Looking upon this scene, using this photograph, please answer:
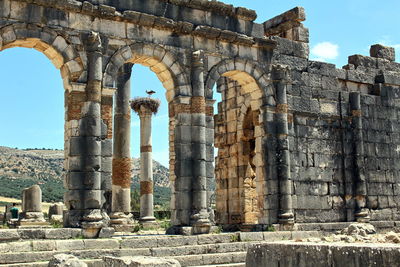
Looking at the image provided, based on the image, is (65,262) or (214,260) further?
(214,260)

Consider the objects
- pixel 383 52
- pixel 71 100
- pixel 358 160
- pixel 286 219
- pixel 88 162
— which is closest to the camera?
pixel 88 162

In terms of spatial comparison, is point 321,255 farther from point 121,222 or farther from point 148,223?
point 148,223

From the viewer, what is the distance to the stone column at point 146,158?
20.0 m

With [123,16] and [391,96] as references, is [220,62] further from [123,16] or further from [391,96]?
[391,96]

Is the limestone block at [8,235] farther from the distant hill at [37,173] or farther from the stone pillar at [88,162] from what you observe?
the distant hill at [37,173]

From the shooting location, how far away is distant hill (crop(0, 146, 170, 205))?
53.0 m

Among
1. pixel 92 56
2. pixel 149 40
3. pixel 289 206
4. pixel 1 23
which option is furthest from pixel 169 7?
pixel 289 206

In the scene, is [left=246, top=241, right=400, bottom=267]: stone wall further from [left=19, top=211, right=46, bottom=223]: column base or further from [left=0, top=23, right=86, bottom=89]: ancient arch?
[left=19, top=211, right=46, bottom=223]: column base

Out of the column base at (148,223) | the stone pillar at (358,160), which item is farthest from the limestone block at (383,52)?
the column base at (148,223)

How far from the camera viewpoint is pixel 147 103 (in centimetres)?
2255

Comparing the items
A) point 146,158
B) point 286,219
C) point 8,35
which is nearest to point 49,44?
point 8,35

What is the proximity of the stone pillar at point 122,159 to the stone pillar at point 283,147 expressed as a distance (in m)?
5.64

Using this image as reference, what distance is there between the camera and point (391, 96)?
17.1m

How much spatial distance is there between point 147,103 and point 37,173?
46604mm
